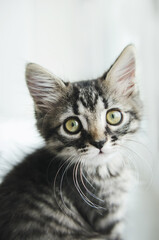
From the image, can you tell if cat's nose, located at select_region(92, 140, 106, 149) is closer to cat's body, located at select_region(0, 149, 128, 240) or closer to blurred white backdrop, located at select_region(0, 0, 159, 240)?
cat's body, located at select_region(0, 149, 128, 240)

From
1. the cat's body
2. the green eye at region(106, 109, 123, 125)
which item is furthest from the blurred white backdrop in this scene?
the green eye at region(106, 109, 123, 125)

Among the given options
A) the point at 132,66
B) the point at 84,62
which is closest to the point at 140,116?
the point at 132,66

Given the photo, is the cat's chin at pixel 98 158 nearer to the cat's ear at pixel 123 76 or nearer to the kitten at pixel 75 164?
the kitten at pixel 75 164

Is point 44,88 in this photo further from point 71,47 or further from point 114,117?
point 71,47

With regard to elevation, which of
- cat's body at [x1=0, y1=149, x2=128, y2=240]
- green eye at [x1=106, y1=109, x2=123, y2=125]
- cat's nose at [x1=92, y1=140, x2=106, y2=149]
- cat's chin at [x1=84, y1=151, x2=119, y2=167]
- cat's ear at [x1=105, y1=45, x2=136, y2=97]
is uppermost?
cat's ear at [x1=105, y1=45, x2=136, y2=97]

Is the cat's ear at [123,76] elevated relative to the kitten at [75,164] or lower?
elevated

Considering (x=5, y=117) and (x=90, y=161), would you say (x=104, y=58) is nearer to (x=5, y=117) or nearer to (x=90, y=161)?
(x=5, y=117)

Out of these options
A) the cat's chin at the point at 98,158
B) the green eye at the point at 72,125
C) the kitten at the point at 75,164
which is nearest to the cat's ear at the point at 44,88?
the kitten at the point at 75,164
